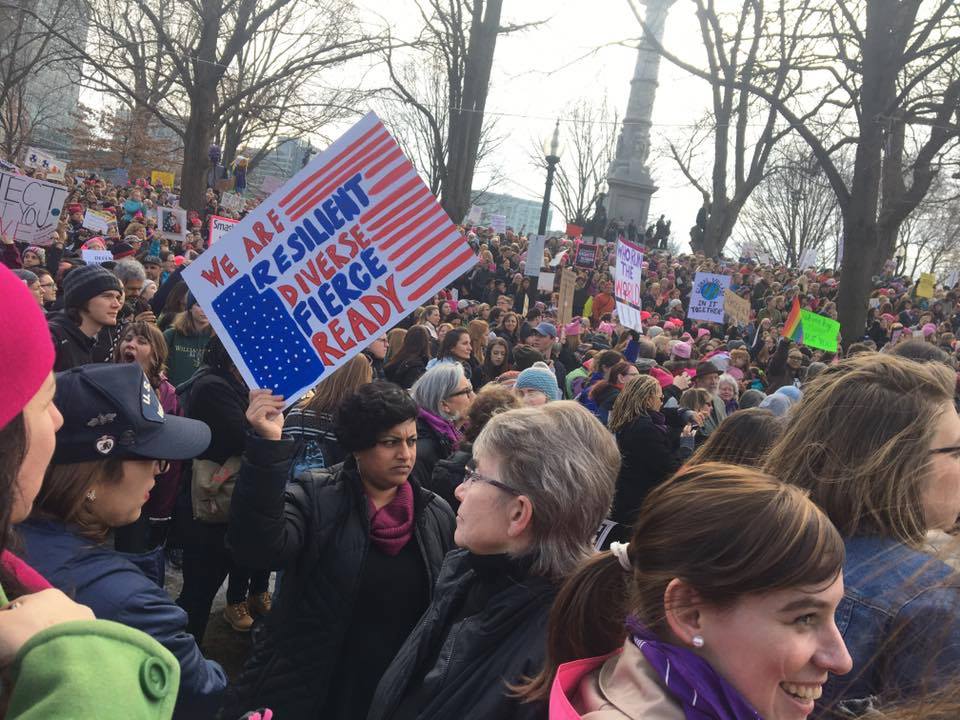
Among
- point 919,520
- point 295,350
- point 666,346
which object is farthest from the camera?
point 666,346

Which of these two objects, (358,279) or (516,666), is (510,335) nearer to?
(358,279)

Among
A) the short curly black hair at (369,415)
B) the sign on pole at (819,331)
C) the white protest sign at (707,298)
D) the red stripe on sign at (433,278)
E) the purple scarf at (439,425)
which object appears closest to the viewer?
the short curly black hair at (369,415)

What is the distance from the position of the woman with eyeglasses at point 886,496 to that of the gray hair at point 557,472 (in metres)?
0.48

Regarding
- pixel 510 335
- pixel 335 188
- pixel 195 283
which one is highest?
pixel 335 188

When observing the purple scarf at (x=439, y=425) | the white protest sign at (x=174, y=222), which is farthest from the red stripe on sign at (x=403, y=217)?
the white protest sign at (x=174, y=222)

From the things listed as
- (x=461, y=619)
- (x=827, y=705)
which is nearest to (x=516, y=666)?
(x=461, y=619)

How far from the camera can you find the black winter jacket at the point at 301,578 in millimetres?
2588

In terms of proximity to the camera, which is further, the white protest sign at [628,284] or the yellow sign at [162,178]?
the yellow sign at [162,178]

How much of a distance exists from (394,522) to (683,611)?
1.64m

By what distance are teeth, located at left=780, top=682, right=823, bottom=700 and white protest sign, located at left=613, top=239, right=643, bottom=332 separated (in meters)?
8.95

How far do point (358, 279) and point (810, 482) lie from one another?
177 cm

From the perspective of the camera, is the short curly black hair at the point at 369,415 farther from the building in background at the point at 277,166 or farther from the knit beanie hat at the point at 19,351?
the building in background at the point at 277,166

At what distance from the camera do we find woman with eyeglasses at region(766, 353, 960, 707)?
1767mm

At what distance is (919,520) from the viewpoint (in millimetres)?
2086
